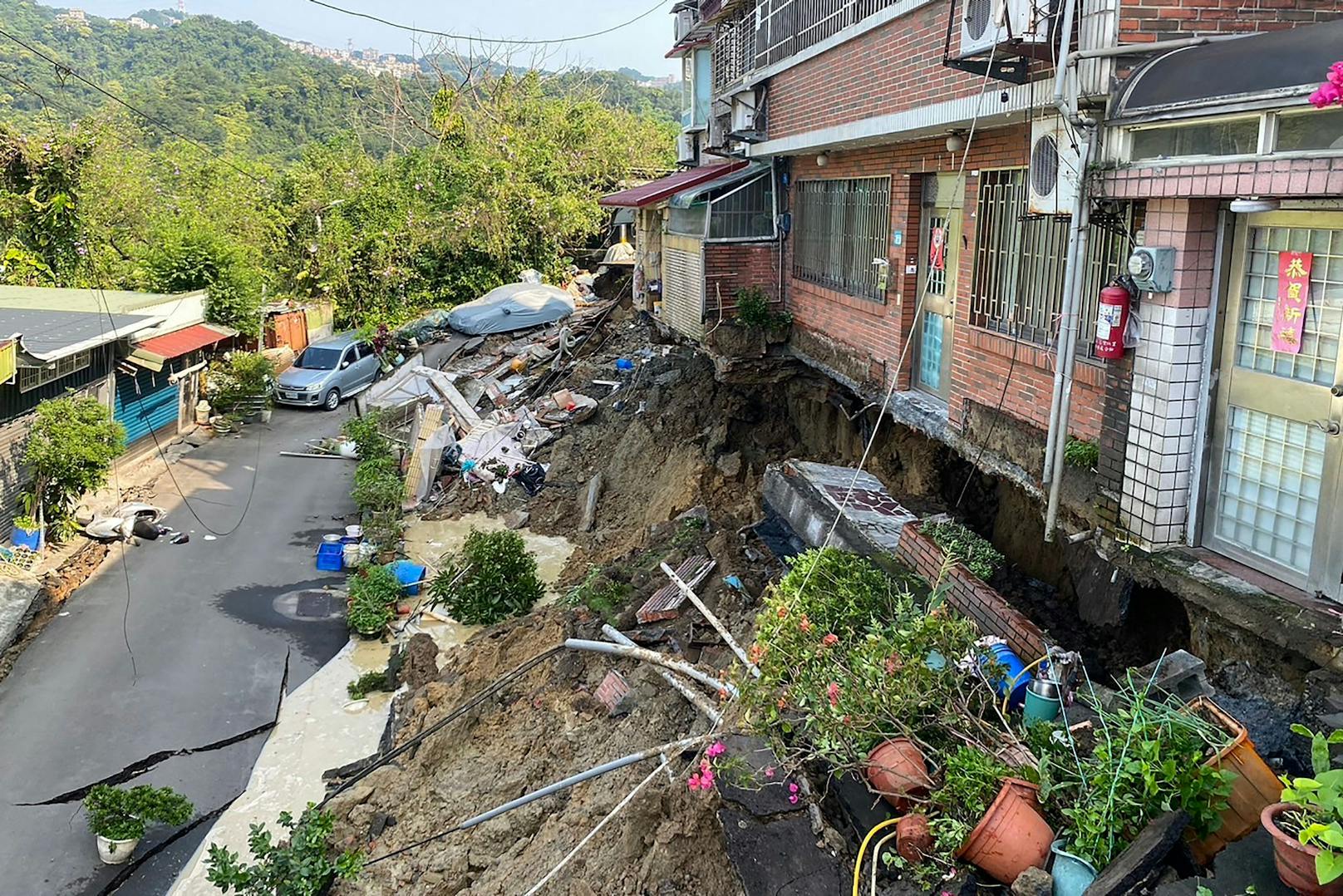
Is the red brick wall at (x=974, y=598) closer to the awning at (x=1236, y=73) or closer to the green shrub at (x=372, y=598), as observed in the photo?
the awning at (x=1236, y=73)

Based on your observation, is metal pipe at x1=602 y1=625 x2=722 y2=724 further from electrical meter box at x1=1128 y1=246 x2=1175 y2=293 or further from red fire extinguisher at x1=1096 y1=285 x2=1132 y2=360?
electrical meter box at x1=1128 y1=246 x2=1175 y2=293

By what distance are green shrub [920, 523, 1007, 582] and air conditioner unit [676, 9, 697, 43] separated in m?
16.5

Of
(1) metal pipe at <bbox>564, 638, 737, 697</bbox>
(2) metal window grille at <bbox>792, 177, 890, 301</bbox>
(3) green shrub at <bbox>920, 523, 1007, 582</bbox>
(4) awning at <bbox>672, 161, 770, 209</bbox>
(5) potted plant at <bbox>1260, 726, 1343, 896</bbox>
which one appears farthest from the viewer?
(4) awning at <bbox>672, 161, 770, 209</bbox>

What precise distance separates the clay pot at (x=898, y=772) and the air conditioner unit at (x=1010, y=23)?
450cm

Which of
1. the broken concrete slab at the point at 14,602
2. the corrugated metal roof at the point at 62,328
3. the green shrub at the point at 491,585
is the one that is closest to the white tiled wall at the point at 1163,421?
the green shrub at the point at 491,585

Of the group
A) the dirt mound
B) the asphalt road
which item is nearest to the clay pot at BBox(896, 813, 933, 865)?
the dirt mound

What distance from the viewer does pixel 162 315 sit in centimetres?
2197

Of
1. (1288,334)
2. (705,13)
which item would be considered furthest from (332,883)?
(705,13)

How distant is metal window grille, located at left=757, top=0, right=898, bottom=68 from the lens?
1011 centimetres

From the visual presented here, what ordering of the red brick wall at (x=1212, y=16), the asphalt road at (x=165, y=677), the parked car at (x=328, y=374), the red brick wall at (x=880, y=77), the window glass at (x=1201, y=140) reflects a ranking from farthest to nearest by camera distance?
the parked car at (x=328, y=374) < the asphalt road at (x=165, y=677) < the red brick wall at (x=880, y=77) < the red brick wall at (x=1212, y=16) < the window glass at (x=1201, y=140)

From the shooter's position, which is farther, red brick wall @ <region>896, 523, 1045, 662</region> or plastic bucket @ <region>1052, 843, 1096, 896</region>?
red brick wall @ <region>896, 523, 1045, 662</region>

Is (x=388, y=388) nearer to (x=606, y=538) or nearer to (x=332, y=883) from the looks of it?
(x=606, y=538)

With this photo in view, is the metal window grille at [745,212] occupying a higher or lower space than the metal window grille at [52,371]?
higher

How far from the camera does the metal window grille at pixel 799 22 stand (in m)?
10.1
